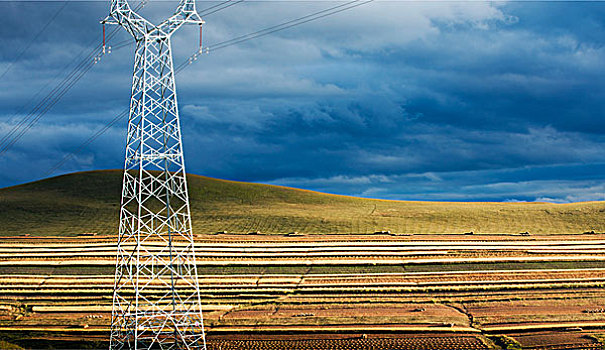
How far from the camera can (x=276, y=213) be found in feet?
206

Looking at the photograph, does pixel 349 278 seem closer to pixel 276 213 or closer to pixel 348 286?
pixel 348 286

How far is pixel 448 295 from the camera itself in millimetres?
37094

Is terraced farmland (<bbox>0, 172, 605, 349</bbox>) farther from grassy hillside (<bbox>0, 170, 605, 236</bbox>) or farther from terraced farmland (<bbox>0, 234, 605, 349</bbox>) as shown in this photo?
grassy hillside (<bbox>0, 170, 605, 236</bbox>)

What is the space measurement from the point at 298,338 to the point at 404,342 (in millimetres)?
5401

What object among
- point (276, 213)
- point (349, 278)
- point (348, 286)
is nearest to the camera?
point (348, 286)

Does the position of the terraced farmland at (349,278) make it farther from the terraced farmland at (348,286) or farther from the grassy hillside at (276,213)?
the grassy hillside at (276,213)

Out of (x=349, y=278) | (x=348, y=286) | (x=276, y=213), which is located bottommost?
(x=348, y=286)

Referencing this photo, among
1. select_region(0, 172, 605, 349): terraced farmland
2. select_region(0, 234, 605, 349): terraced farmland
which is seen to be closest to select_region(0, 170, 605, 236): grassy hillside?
select_region(0, 172, 605, 349): terraced farmland

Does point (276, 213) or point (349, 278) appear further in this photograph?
point (276, 213)

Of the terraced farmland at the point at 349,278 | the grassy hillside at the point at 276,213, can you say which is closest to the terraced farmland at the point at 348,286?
the terraced farmland at the point at 349,278

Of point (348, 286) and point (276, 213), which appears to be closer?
point (348, 286)

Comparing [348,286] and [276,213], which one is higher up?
[276,213]

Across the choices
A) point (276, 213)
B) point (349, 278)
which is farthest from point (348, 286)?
point (276, 213)

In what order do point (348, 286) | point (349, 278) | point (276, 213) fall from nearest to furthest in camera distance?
point (348, 286), point (349, 278), point (276, 213)
